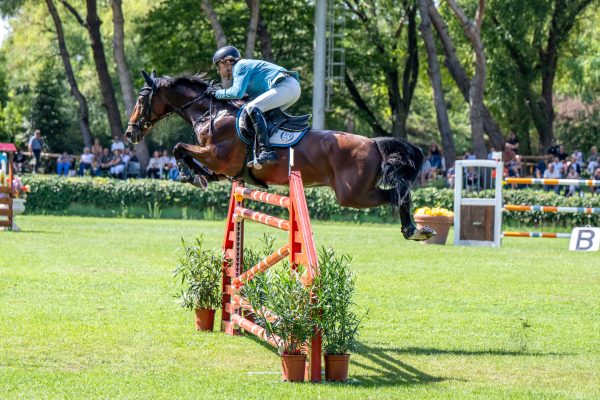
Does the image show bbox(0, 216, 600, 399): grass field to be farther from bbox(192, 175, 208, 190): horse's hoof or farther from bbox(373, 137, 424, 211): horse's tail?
Result: bbox(192, 175, 208, 190): horse's hoof

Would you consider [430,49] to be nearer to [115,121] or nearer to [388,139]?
[115,121]

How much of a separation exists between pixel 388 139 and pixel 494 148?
29.0 metres

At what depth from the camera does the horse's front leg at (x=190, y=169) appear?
10500mm

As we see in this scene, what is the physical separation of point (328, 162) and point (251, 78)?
110cm

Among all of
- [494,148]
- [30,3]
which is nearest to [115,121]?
[30,3]

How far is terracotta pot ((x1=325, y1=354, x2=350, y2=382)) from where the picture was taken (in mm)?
7891

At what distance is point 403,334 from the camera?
34.3 ft

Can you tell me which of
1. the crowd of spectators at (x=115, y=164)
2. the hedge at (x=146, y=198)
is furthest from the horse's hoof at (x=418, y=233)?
Answer: the crowd of spectators at (x=115, y=164)

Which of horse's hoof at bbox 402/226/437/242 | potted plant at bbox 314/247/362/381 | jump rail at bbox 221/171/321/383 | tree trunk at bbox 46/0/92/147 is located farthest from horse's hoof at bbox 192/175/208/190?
tree trunk at bbox 46/0/92/147

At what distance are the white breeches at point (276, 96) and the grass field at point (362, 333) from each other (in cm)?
220

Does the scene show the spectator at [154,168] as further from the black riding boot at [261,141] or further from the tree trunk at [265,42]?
the black riding boot at [261,141]

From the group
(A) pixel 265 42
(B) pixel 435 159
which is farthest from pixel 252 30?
(B) pixel 435 159

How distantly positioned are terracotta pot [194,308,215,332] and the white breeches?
207cm

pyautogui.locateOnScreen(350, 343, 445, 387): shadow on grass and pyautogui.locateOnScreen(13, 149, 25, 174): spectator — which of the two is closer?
pyautogui.locateOnScreen(350, 343, 445, 387): shadow on grass
